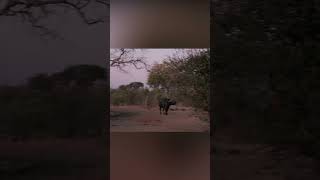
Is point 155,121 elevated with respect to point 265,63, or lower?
lower

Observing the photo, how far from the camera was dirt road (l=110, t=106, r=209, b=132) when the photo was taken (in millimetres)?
4113

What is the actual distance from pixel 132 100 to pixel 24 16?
4.51ft

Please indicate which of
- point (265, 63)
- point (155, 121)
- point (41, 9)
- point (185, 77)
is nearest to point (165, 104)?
point (155, 121)

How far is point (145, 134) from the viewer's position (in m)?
4.14

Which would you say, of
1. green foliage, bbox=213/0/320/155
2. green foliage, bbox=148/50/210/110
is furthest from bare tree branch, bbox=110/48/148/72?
green foliage, bbox=213/0/320/155

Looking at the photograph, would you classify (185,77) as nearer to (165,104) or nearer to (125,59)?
(165,104)

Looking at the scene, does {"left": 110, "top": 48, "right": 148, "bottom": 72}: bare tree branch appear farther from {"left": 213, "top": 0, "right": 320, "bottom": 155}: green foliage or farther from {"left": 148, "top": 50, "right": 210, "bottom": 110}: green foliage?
{"left": 213, "top": 0, "right": 320, "bottom": 155}: green foliage

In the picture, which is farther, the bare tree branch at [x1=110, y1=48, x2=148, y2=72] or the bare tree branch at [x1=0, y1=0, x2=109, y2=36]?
the bare tree branch at [x1=0, y1=0, x2=109, y2=36]

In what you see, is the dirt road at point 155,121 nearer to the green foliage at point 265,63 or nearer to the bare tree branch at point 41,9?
the green foliage at point 265,63

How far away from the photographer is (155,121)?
4.14 meters

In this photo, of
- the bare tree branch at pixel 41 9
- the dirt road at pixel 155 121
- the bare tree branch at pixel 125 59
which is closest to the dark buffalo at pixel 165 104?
the dirt road at pixel 155 121

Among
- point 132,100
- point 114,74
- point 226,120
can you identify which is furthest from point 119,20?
point 226,120

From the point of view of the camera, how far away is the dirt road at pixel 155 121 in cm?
411

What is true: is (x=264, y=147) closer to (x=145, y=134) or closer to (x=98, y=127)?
(x=145, y=134)
